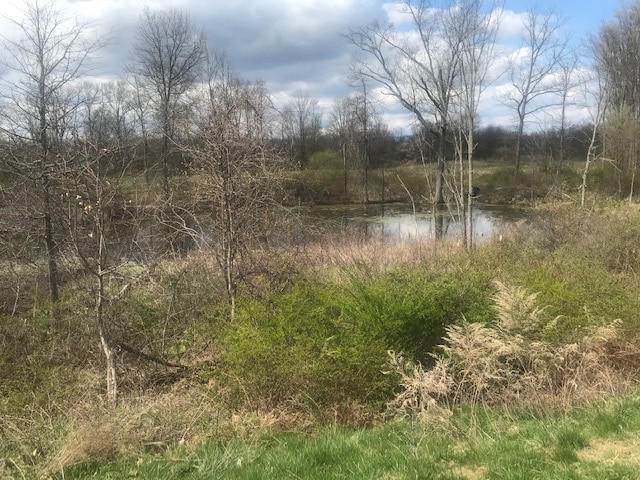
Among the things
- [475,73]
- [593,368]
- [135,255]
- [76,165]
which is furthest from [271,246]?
[475,73]

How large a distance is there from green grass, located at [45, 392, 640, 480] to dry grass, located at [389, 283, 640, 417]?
462mm

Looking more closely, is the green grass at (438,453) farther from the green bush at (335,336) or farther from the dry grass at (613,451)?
the green bush at (335,336)

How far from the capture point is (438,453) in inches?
152

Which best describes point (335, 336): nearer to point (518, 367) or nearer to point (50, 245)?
point (518, 367)

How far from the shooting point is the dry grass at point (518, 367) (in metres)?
5.33

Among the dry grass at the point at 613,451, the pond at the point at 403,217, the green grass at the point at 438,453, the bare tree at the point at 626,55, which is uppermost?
the bare tree at the point at 626,55

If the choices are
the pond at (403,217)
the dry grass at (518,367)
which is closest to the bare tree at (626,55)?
the pond at (403,217)

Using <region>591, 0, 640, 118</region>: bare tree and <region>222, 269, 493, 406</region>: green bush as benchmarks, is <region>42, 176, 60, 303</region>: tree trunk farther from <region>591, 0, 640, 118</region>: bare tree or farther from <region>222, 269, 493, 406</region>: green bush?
<region>591, 0, 640, 118</region>: bare tree

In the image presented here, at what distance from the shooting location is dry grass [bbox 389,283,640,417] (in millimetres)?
5332

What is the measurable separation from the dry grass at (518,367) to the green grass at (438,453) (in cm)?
46

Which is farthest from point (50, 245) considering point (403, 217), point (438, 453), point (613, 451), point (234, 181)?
point (403, 217)

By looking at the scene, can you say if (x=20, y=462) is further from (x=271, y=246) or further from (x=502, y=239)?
(x=502, y=239)

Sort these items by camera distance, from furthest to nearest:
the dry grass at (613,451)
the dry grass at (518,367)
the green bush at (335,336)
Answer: the green bush at (335,336), the dry grass at (518,367), the dry grass at (613,451)

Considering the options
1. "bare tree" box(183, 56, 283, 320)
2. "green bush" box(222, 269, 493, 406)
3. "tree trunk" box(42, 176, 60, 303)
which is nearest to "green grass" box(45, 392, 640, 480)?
"green bush" box(222, 269, 493, 406)
